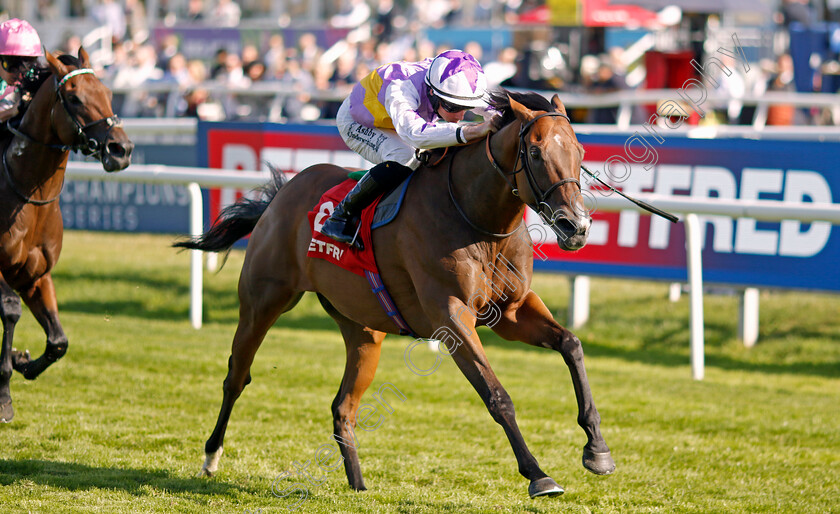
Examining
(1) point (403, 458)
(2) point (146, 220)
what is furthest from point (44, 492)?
(2) point (146, 220)

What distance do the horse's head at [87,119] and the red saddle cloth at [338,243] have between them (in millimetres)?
1219

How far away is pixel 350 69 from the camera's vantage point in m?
14.5

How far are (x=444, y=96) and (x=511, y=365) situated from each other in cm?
387

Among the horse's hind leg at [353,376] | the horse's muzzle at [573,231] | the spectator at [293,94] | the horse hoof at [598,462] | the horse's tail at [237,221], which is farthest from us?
the spectator at [293,94]

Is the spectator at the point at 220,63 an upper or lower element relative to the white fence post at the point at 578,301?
upper

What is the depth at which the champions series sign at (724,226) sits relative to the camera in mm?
7570

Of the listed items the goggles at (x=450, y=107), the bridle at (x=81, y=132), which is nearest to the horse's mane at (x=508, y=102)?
the goggles at (x=450, y=107)

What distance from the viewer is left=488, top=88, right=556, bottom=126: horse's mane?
13.3 ft

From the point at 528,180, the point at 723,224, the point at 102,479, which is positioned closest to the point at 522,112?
the point at 528,180

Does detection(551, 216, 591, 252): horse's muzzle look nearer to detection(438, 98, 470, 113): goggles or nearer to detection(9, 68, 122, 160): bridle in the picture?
detection(438, 98, 470, 113): goggles

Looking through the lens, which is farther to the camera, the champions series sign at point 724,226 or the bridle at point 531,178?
the champions series sign at point 724,226

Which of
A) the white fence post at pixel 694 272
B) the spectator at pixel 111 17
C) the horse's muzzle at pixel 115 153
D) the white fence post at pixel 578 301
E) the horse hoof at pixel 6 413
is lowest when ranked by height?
the white fence post at pixel 578 301

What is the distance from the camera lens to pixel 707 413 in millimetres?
6340

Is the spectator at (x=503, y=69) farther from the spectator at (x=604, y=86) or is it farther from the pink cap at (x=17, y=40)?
the pink cap at (x=17, y=40)
